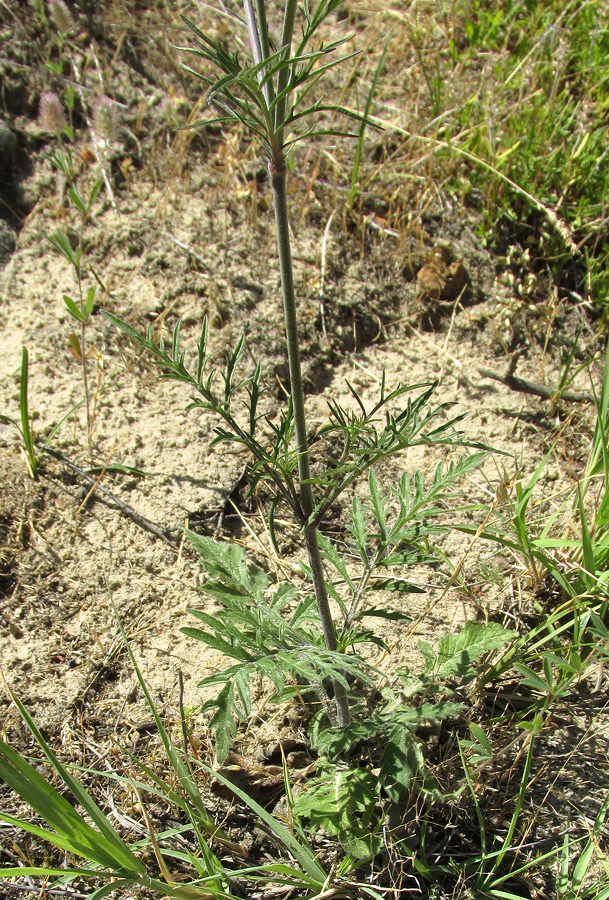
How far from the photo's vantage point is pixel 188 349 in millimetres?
2969

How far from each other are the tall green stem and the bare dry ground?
1.48 feet

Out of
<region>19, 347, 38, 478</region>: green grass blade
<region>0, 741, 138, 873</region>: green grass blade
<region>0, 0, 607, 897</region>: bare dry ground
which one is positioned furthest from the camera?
<region>19, 347, 38, 478</region>: green grass blade

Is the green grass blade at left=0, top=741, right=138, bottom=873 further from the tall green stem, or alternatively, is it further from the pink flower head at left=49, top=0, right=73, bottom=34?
the pink flower head at left=49, top=0, right=73, bottom=34

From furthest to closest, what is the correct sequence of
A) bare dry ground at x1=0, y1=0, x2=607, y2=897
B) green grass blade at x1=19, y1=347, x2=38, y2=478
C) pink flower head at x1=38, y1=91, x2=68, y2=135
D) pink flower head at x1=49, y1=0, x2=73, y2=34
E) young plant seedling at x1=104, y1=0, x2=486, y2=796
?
1. pink flower head at x1=49, y1=0, x2=73, y2=34
2. pink flower head at x1=38, y1=91, x2=68, y2=135
3. green grass blade at x1=19, y1=347, x2=38, y2=478
4. bare dry ground at x1=0, y1=0, x2=607, y2=897
5. young plant seedling at x1=104, y1=0, x2=486, y2=796

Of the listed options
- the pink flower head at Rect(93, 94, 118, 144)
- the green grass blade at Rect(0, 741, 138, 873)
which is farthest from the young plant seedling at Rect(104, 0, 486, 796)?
A: the pink flower head at Rect(93, 94, 118, 144)

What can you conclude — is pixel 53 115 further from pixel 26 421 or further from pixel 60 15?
pixel 26 421

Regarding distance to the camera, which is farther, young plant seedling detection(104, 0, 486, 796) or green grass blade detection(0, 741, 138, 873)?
green grass blade detection(0, 741, 138, 873)

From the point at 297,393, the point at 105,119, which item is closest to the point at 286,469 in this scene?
the point at 297,393

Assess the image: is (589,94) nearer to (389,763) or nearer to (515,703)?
(515,703)

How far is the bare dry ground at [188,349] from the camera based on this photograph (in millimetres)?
2316

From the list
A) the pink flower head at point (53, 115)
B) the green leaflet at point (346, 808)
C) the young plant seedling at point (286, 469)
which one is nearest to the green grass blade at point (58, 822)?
the young plant seedling at point (286, 469)

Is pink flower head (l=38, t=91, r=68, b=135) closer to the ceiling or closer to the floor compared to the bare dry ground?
closer to the ceiling

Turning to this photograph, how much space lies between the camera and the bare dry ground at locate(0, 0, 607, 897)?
2.32m

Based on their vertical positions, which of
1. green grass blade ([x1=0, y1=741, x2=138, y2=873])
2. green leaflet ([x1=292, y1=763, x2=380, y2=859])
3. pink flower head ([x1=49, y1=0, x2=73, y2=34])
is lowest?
green leaflet ([x1=292, y1=763, x2=380, y2=859])
